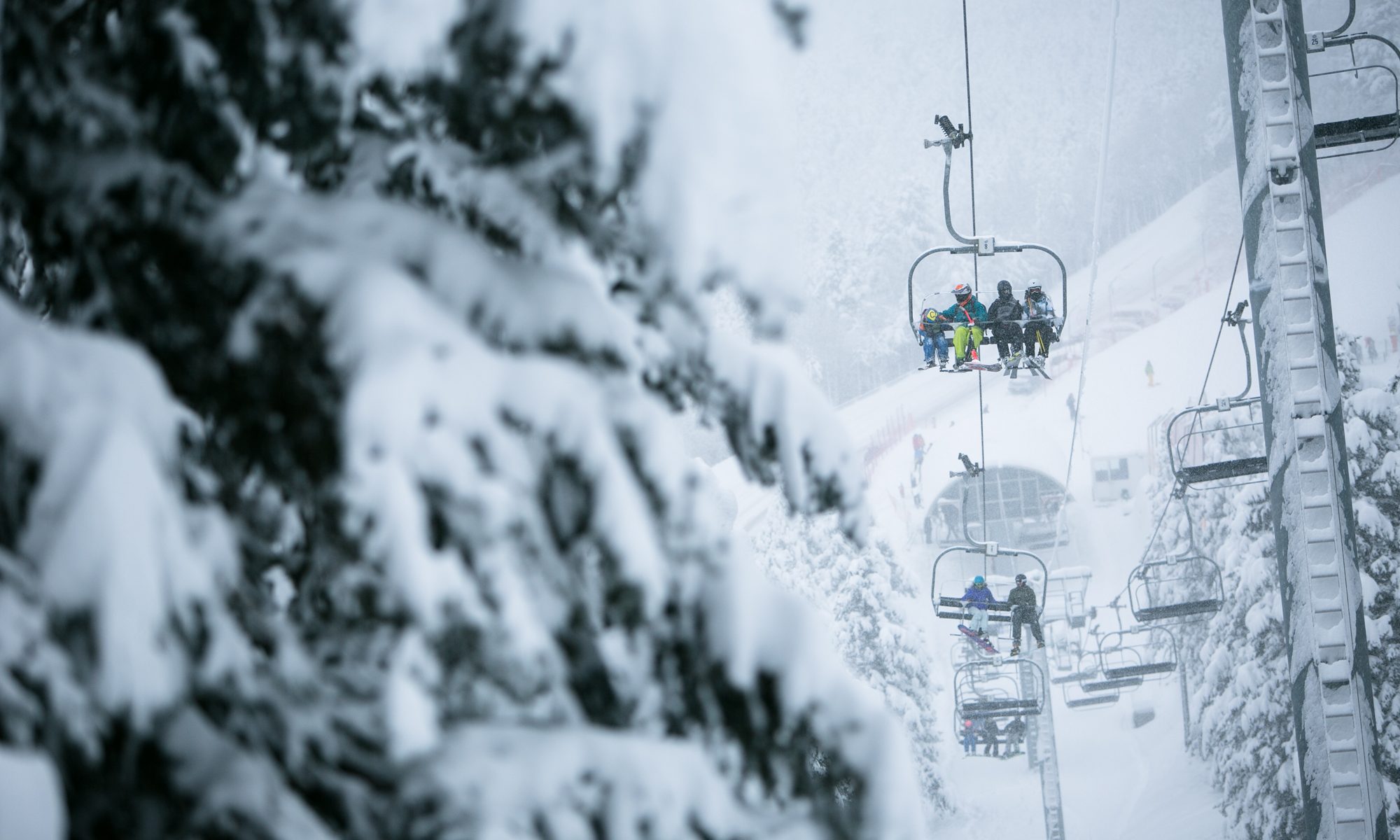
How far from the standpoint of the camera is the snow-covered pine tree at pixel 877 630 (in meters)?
31.9

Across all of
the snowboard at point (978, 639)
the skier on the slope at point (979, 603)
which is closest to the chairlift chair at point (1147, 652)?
the snowboard at point (978, 639)

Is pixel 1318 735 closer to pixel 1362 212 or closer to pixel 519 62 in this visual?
pixel 519 62

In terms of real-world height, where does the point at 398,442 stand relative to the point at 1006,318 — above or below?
Answer: below

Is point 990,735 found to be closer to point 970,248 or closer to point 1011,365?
point 1011,365

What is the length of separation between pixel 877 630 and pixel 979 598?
18.8 metres

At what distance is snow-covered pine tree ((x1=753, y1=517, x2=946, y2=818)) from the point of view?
31.9m

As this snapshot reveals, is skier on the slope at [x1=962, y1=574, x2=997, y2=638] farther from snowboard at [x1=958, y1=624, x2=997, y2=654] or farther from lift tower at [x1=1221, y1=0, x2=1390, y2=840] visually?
lift tower at [x1=1221, y1=0, x2=1390, y2=840]

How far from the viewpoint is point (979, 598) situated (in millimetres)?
14320

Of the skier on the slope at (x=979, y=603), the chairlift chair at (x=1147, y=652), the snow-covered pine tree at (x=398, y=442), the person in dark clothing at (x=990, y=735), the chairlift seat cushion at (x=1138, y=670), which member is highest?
the chairlift chair at (x=1147, y=652)

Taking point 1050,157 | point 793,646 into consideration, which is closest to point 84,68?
point 793,646

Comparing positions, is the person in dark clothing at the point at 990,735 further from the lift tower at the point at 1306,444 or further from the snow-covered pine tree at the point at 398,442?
the snow-covered pine tree at the point at 398,442

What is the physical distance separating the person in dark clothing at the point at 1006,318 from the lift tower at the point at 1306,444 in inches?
200

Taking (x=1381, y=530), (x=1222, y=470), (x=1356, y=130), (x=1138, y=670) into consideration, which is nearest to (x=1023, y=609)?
(x=1222, y=470)

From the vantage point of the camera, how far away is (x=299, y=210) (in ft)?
6.66
